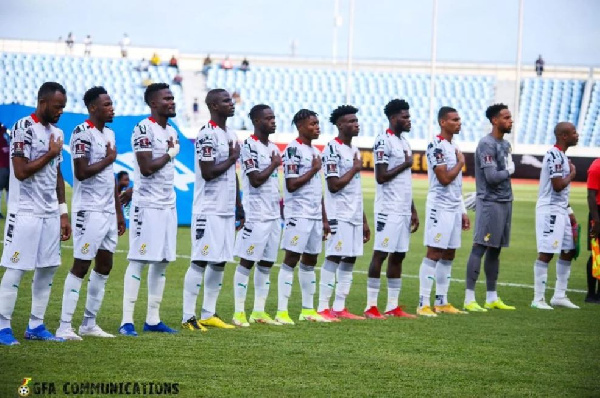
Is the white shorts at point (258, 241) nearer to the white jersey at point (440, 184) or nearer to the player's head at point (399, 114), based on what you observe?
the player's head at point (399, 114)

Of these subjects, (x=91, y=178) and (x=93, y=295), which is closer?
(x=91, y=178)

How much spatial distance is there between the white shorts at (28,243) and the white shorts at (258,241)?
8.45 feet

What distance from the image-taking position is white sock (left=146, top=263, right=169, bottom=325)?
35.2ft

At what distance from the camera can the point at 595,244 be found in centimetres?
→ 1453

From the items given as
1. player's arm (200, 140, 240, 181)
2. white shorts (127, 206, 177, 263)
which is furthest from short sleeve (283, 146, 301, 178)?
white shorts (127, 206, 177, 263)

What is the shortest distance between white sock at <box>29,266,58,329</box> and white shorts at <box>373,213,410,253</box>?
4.30 metres

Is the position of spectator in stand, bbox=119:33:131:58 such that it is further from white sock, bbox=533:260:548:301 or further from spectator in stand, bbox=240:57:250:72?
white sock, bbox=533:260:548:301

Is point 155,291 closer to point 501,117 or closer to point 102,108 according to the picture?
point 102,108

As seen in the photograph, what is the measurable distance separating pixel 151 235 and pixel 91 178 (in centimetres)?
85

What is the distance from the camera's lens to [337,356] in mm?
9609

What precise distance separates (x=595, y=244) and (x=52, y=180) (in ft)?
25.7

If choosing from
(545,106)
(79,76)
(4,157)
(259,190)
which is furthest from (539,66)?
(259,190)

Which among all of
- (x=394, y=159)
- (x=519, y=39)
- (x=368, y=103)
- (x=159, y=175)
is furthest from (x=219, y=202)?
(x=368, y=103)

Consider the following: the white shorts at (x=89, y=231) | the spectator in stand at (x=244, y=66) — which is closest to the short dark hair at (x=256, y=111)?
the white shorts at (x=89, y=231)
